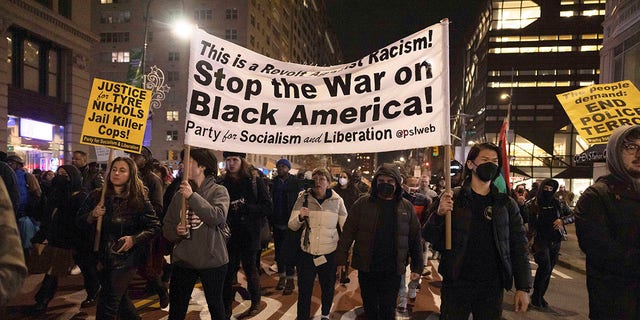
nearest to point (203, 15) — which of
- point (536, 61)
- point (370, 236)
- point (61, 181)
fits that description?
point (536, 61)

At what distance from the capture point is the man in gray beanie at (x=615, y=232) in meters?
2.87

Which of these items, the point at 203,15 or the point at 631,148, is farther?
the point at 203,15

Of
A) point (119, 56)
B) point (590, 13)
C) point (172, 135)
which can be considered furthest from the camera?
point (119, 56)

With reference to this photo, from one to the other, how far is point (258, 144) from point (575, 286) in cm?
754

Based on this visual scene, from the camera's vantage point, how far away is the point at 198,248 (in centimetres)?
422

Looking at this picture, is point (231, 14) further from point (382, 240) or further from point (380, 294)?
point (380, 294)

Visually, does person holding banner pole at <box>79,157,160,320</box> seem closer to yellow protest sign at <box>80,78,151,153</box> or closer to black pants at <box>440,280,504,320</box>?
yellow protest sign at <box>80,78,151,153</box>

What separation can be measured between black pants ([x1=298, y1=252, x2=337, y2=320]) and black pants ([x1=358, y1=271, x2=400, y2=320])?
0.83 meters

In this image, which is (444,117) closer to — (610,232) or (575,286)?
(610,232)

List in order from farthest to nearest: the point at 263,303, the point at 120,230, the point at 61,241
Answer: the point at 263,303, the point at 61,241, the point at 120,230

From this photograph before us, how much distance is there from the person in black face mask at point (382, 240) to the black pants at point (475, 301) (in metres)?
0.83

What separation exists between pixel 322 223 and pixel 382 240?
1.08m

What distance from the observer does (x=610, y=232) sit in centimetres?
297

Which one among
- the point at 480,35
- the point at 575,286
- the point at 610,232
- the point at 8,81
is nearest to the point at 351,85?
the point at 610,232
